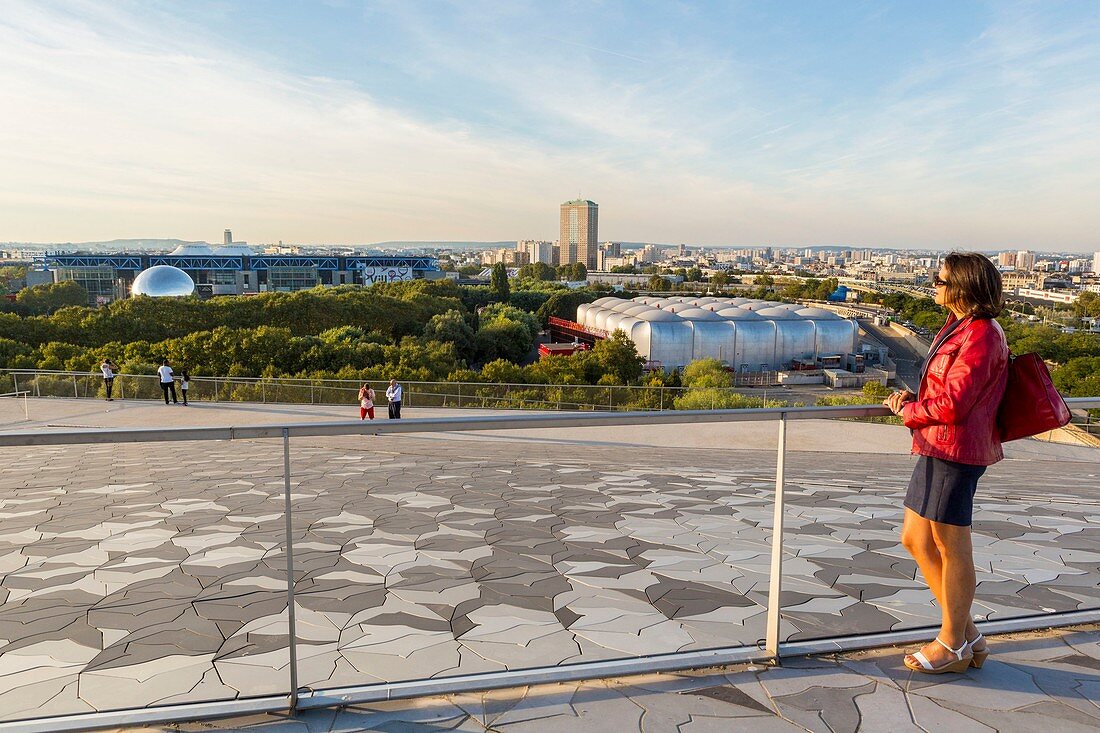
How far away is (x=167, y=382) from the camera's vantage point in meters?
20.5

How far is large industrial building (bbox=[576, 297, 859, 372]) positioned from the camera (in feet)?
176

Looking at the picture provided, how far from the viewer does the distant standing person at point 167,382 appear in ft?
66.4

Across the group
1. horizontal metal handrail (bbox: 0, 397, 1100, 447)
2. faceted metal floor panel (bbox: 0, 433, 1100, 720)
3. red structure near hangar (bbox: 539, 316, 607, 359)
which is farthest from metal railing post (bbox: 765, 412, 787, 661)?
red structure near hangar (bbox: 539, 316, 607, 359)

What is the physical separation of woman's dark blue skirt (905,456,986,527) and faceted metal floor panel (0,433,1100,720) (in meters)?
0.85

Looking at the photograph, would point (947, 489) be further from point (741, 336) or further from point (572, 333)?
point (572, 333)

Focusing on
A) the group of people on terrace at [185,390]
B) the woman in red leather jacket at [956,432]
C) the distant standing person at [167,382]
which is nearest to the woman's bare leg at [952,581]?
the woman in red leather jacket at [956,432]

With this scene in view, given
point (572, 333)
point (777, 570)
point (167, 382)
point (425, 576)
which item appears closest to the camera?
point (777, 570)

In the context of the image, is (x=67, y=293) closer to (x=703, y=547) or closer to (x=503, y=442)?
(x=503, y=442)

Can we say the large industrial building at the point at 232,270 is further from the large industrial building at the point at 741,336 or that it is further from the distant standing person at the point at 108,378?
the distant standing person at the point at 108,378

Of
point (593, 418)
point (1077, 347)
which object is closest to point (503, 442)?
point (593, 418)

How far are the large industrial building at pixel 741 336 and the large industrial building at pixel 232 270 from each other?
5525 cm

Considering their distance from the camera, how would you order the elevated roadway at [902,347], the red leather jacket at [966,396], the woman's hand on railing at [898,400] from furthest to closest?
the elevated roadway at [902,347], the woman's hand on railing at [898,400], the red leather jacket at [966,396]

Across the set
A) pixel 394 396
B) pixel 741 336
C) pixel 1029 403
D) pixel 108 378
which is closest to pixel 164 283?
pixel 741 336

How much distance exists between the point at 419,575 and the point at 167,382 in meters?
19.5
